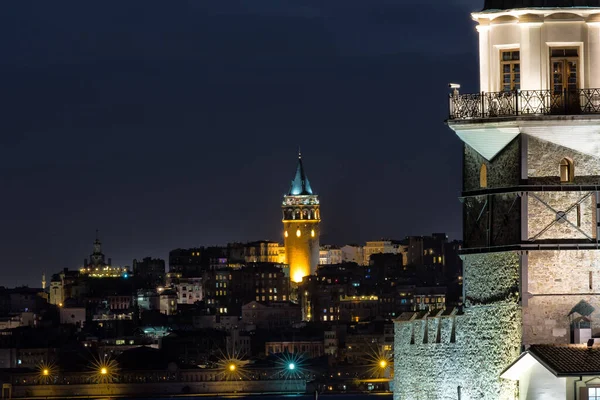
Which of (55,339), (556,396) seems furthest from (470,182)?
(55,339)

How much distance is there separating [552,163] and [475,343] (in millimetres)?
2111

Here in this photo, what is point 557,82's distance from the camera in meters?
22.8

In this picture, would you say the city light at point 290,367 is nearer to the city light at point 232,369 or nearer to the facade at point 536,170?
the city light at point 232,369

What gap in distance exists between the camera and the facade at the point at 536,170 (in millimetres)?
22516

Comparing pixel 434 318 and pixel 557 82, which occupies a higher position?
pixel 557 82

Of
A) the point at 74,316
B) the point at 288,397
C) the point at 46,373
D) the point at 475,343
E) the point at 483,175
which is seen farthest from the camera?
the point at 74,316

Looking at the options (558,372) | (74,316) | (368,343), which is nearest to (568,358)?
(558,372)

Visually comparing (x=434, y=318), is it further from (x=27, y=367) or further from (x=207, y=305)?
(x=207, y=305)

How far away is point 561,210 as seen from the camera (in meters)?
22.7

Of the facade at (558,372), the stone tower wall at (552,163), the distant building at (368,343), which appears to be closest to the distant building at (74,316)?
the distant building at (368,343)

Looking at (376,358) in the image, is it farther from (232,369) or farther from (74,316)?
(74,316)

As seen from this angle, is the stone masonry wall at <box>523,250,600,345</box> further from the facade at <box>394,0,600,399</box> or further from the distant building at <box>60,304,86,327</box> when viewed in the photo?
the distant building at <box>60,304,86,327</box>

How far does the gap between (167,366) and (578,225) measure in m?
129

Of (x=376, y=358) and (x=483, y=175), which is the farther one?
(x=376, y=358)
